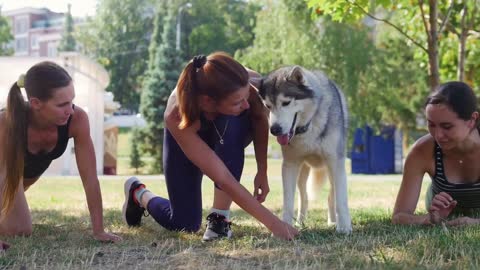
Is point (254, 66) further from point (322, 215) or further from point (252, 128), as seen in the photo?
point (252, 128)

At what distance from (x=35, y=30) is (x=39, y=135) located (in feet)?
234

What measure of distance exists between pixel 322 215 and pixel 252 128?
188 cm

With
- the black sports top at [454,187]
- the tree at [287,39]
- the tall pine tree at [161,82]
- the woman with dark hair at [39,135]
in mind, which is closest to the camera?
the woman with dark hair at [39,135]

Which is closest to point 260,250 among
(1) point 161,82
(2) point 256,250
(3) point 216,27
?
(2) point 256,250

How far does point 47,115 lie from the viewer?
11.5ft

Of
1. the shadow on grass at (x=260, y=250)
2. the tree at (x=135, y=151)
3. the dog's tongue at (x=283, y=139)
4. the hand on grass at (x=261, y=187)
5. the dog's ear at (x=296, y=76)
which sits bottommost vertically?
the tree at (x=135, y=151)

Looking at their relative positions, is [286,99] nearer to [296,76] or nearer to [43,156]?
[296,76]

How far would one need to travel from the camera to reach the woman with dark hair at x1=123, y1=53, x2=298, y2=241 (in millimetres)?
3295

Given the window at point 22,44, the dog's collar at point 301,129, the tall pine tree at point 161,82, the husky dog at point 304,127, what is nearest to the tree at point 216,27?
the tall pine tree at point 161,82

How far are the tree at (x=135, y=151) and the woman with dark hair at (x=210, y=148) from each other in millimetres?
18179

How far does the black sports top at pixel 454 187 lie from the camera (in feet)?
12.9

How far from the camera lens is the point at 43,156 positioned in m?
3.97

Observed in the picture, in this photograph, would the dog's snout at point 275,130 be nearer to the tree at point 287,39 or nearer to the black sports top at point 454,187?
the black sports top at point 454,187

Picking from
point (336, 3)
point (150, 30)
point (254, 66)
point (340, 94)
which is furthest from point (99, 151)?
point (150, 30)
